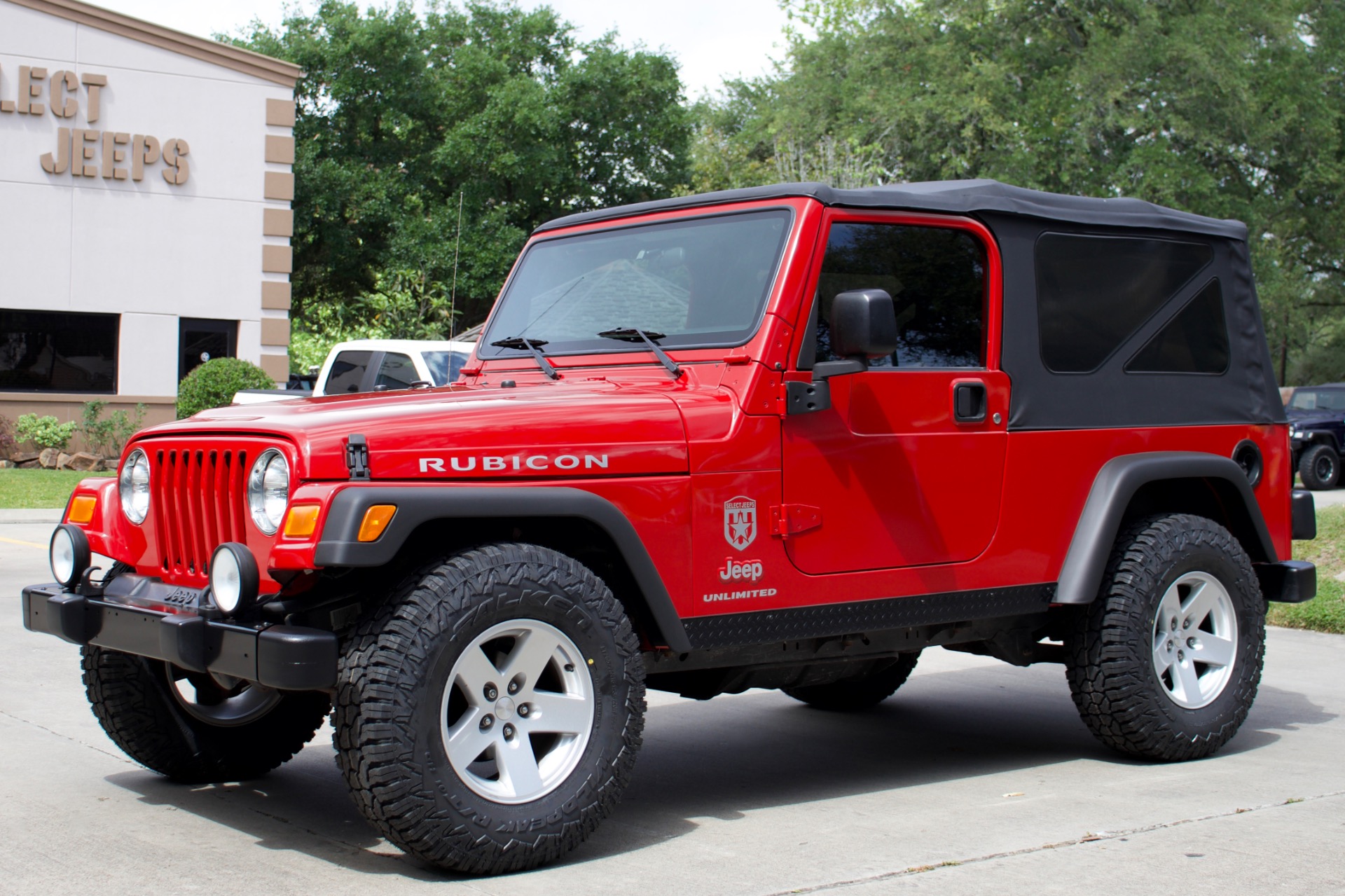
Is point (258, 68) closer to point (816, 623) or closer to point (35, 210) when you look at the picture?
point (35, 210)

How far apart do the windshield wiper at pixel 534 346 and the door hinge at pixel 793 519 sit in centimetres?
103

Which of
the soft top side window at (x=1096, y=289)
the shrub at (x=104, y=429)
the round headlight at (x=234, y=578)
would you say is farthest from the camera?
the shrub at (x=104, y=429)

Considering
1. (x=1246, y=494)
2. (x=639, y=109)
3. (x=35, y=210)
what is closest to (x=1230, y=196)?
(x=639, y=109)

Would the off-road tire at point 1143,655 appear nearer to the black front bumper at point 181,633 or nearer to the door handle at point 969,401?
the door handle at point 969,401

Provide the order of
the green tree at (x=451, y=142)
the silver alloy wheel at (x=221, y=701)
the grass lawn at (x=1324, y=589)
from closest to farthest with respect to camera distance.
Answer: the silver alloy wheel at (x=221, y=701)
the grass lawn at (x=1324, y=589)
the green tree at (x=451, y=142)

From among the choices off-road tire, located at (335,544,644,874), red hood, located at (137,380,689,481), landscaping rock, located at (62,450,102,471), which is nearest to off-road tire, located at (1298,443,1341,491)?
landscaping rock, located at (62,450,102,471)

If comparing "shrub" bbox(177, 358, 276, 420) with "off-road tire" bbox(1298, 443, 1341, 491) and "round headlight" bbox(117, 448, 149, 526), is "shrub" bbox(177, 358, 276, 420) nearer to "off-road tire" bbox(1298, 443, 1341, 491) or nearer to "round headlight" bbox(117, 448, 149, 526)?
"off-road tire" bbox(1298, 443, 1341, 491)

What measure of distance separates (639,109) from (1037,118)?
11451 mm

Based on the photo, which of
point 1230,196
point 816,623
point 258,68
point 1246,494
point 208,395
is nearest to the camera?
point 816,623

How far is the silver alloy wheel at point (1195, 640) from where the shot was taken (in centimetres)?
588

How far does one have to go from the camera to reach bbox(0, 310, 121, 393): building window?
2258cm

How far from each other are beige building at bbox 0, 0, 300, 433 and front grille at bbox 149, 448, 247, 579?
19.6 m

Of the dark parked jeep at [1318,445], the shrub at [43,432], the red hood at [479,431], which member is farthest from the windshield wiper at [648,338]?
the dark parked jeep at [1318,445]

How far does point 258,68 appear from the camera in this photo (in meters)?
23.9
